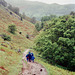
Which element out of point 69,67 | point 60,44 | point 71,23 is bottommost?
point 69,67

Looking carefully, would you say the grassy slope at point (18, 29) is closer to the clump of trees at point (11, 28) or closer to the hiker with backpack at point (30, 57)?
the clump of trees at point (11, 28)

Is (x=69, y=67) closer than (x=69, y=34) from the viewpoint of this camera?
No

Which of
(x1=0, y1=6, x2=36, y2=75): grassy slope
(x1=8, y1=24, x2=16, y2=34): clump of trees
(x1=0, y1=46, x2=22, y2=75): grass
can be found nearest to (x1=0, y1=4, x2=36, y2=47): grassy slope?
(x1=0, y1=6, x2=36, y2=75): grassy slope

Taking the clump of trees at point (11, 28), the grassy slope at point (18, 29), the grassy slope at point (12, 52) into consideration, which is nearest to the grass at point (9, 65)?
the grassy slope at point (12, 52)

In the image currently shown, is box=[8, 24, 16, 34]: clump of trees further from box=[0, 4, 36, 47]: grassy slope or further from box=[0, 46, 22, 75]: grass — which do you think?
box=[0, 46, 22, 75]: grass

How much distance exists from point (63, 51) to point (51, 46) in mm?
Answer: 3014

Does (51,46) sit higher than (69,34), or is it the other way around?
(69,34)

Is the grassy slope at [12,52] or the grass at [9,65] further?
the grassy slope at [12,52]

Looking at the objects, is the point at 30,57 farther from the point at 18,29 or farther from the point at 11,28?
the point at 18,29

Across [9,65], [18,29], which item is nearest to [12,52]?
[9,65]

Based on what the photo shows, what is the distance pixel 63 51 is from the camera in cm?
1894

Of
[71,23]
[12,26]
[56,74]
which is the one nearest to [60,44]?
[71,23]

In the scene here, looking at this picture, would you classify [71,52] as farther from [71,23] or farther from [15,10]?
[15,10]

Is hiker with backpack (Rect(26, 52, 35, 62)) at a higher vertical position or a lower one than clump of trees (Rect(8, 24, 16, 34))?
lower
